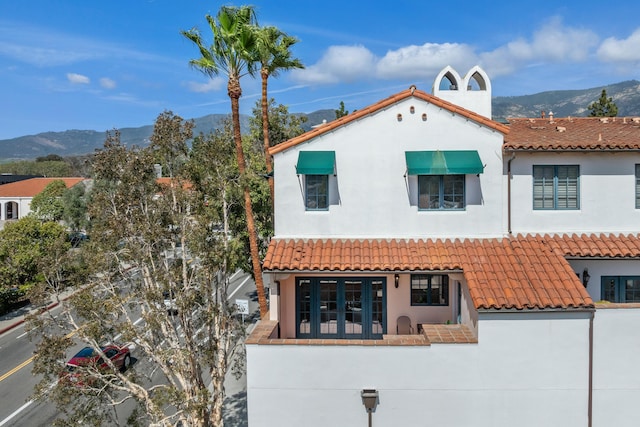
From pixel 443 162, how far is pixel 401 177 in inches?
56.7

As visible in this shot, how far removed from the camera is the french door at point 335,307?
15.5 m

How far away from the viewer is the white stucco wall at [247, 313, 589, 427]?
1214 centimetres

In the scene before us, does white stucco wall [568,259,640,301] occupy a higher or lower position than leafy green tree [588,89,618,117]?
lower

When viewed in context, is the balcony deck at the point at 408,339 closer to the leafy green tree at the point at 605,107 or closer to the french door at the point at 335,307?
the french door at the point at 335,307

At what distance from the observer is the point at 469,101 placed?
58.1 ft

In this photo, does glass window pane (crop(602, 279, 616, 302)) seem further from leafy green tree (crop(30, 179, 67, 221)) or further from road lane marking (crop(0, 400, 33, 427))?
leafy green tree (crop(30, 179, 67, 221))

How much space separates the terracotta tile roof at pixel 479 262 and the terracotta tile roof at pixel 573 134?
123 inches

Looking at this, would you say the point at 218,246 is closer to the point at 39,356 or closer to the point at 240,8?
the point at 39,356

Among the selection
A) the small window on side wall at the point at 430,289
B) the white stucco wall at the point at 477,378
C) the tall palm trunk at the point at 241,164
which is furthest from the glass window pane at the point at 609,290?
the tall palm trunk at the point at 241,164

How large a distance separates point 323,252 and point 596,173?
985 cm

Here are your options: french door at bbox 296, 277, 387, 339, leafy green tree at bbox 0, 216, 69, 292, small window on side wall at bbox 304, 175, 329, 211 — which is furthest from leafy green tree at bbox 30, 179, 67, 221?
small window on side wall at bbox 304, 175, 329, 211

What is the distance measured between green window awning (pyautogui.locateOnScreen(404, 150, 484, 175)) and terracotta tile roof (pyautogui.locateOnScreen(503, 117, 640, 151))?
51.9 inches

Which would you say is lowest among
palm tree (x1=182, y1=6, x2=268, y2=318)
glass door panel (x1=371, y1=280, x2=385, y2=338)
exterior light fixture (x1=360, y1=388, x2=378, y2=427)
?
exterior light fixture (x1=360, y1=388, x2=378, y2=427)

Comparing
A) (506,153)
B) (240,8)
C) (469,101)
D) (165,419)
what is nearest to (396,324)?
(506,153)
